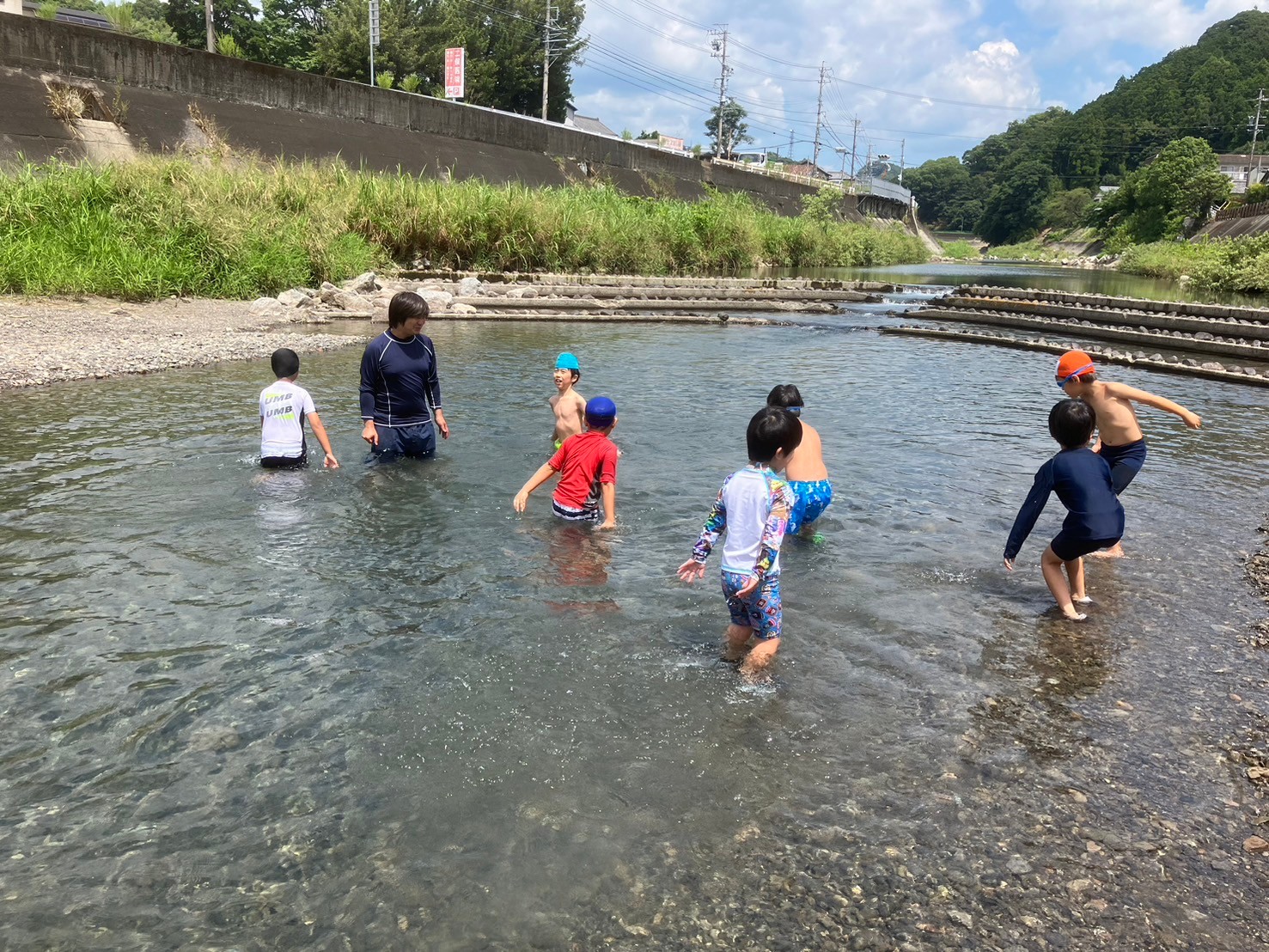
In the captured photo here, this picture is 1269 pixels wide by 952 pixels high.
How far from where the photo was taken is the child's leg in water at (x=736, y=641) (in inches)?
171

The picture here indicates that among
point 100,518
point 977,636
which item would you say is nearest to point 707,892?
point 977,636

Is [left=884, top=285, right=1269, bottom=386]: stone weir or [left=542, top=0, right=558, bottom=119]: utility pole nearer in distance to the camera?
[left=884, top=285, right=1269, bottom=386]: stone weir

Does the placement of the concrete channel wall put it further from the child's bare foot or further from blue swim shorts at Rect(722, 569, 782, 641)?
the child's bare foot

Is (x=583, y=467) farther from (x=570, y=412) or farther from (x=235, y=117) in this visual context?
(x=235, y=117)

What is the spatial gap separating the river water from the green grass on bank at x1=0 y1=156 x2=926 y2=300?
1057 cm

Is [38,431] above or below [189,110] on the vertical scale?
below

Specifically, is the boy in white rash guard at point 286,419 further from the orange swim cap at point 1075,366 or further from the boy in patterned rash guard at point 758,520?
the orange swim cap at point 1075,366

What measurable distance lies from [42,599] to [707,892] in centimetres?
395

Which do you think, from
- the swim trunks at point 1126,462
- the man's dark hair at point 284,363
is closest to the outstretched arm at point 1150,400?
the swim trunks at point 1126,462

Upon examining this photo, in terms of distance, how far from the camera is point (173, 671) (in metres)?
4.01

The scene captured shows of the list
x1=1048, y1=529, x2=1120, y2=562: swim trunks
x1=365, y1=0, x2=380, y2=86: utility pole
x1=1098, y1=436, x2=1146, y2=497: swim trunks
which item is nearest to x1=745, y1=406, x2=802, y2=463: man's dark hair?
x1=1048, y1=529, x2=1120, y2=562: swim trunks

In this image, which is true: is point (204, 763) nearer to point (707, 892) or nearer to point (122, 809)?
point (122, 809)

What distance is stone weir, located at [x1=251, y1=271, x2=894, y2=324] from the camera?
1798 cm

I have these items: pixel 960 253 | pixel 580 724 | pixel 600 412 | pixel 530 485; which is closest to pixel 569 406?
pixel 530 485
